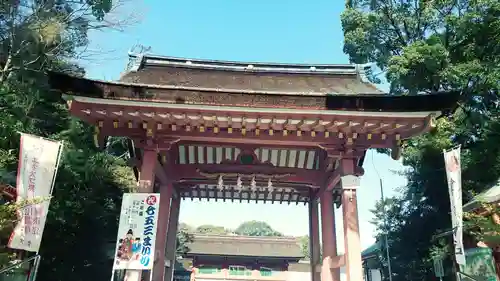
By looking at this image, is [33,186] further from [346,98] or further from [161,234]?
[346,98]

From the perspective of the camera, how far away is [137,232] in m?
6.46

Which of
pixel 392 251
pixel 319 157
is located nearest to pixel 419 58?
pixel 319 157

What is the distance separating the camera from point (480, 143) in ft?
40.5

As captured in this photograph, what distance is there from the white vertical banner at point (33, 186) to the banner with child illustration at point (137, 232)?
4.48 ft

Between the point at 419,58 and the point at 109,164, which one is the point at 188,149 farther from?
the point at 419,58

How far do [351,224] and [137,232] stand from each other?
400 centimetres

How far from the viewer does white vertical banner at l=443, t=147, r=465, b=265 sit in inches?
249

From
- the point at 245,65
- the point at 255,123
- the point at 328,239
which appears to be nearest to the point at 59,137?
the point at 245,65

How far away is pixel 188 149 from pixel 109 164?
7.90 metres

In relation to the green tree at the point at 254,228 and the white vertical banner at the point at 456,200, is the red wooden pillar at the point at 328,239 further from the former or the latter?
the green tree at the point at 254,228

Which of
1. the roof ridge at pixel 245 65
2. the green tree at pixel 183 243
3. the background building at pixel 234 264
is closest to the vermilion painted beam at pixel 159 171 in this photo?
the roof ridge at pixel 245 65

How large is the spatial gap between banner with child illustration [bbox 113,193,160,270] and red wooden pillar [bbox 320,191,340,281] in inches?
181

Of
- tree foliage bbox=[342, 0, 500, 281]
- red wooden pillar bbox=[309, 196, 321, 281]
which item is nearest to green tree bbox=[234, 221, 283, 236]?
tree foliage bbox=[342, 0, 500, 281]

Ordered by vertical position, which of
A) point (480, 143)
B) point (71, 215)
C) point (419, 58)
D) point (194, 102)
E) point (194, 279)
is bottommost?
point (194, 279)
